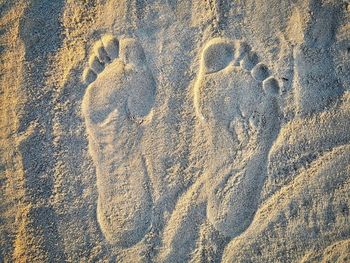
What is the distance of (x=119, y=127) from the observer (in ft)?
6.05

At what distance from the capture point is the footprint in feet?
6.00

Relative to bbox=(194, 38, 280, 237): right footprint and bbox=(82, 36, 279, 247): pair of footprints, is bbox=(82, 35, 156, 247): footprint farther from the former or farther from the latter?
bbox=(194, 38, 280, 237): right footprint

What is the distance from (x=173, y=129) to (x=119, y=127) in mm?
250

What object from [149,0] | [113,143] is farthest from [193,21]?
[113,143]

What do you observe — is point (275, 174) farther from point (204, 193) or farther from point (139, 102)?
point (139, 102)

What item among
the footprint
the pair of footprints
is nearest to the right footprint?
the pair of footprints

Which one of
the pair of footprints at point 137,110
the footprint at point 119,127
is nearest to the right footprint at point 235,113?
the pair of footprints at point 137,110

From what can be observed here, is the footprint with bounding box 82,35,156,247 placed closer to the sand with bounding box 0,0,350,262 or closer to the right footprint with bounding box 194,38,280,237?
the sand with bounding box 0,0,350,262

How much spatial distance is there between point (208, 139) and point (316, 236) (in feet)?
2.15

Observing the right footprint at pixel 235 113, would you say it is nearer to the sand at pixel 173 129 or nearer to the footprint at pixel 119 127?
the sand at pixel 173 129

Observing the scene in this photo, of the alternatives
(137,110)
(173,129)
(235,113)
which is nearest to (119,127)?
(137,110)

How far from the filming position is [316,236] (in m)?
1.80

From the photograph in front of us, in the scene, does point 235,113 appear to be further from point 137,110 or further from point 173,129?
point 137,110

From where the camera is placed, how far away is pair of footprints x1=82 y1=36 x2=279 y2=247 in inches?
72.0
